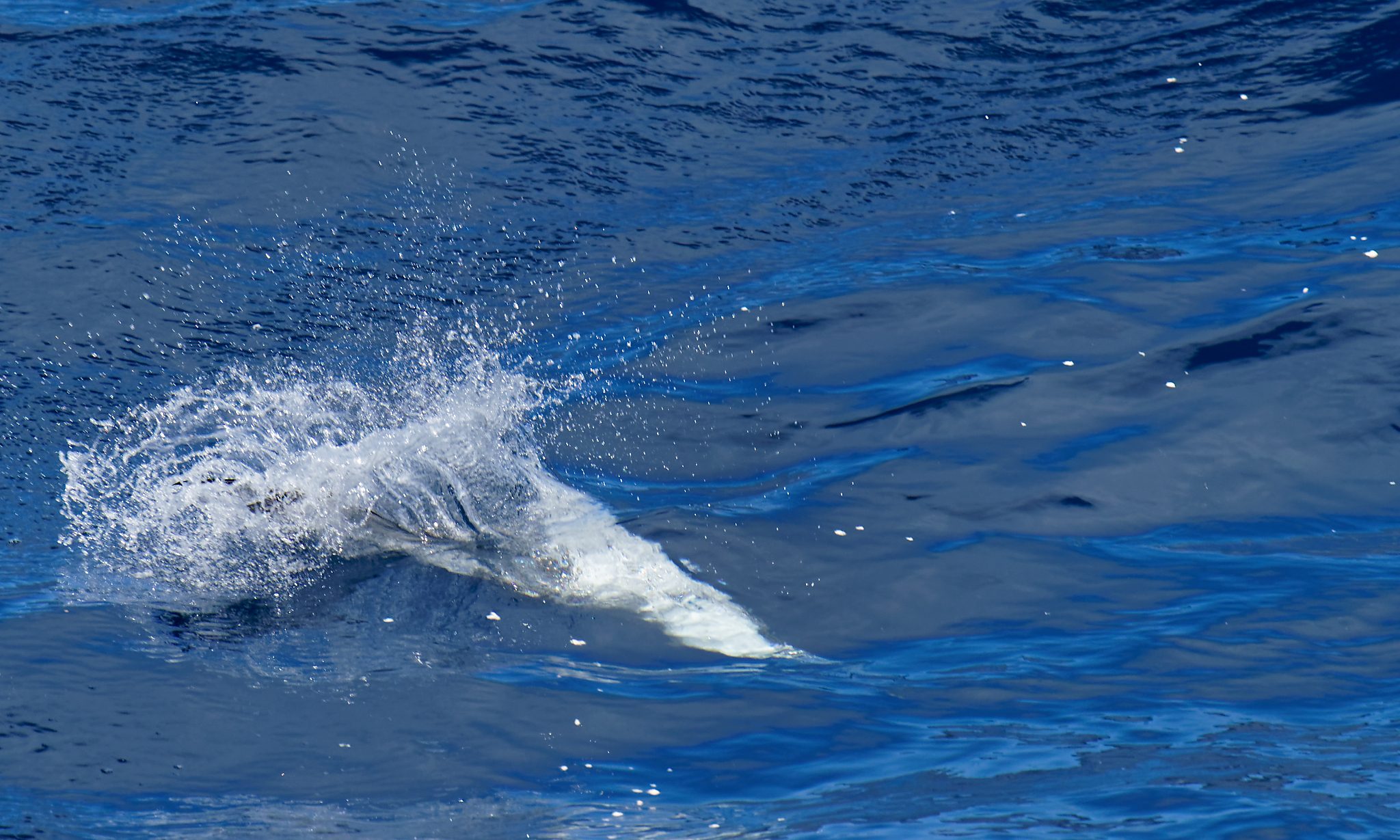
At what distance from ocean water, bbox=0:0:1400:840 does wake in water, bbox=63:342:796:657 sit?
3 cm

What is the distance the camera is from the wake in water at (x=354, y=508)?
6164 mm

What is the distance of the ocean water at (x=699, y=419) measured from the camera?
486cm

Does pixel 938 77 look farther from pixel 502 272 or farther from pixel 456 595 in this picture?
pixel 456 595

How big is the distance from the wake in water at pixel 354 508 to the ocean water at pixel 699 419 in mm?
30

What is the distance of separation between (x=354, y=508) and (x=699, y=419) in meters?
2.17

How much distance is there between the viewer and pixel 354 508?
22.0 ft

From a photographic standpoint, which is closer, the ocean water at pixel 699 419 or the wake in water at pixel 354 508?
the ocean water at pixel 699 419

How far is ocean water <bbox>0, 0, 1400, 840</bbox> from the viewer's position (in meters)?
4.86

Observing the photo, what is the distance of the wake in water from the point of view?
616cm

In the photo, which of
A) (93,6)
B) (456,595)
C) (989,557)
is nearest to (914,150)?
(989,557)

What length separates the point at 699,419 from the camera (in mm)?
8023

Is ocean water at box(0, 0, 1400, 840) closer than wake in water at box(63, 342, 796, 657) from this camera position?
Yes

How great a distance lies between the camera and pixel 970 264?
9453 mm

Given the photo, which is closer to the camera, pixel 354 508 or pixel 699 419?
pixel 354 508
